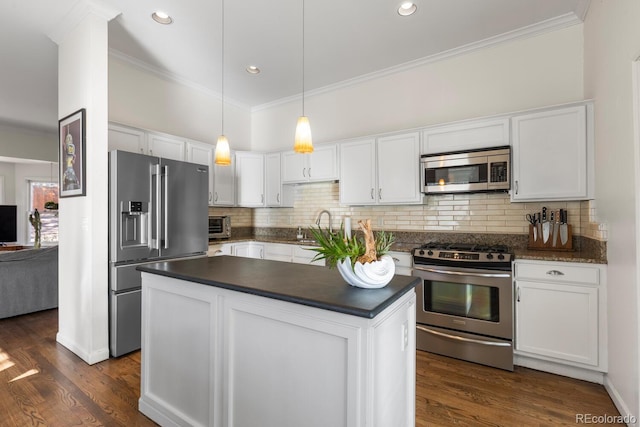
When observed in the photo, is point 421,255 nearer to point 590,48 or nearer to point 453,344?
point 453,344

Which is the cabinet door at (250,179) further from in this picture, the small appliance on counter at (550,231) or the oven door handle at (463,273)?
the small appliance on counter at (550,231)

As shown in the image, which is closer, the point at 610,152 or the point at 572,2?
the point at 610,152

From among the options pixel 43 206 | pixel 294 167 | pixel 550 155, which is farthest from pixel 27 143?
pixel 550 155

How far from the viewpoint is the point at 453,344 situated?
9.39ft

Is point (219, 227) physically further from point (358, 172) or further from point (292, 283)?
point (292, 283)

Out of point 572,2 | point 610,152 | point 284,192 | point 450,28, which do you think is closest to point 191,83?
point 284,192

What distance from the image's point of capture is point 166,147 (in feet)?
12.4

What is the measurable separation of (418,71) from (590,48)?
1.57m

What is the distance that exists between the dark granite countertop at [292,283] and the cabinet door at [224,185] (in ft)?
7.54

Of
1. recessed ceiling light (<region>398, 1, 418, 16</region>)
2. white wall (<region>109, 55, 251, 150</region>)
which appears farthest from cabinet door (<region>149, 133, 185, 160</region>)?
recessed ceiling light (<region>398, 1, 418, 16</region>)

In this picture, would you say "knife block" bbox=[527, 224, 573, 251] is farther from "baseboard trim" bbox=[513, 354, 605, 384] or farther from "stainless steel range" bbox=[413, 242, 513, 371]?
"baseboard trim" bbox=[513, 354, 605, 384]

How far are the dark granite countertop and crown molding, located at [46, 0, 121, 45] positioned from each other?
7.50 ft

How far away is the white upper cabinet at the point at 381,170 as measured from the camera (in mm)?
3469

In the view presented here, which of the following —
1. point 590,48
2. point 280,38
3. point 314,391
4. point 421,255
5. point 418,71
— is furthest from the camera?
point 418,71
